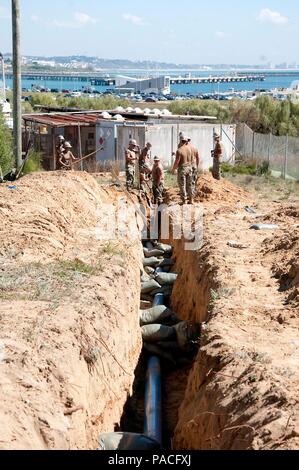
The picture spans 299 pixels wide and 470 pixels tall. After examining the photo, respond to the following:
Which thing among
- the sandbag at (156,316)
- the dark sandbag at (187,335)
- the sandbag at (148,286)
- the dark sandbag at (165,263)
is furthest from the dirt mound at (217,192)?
the dark sandbag at (187,335)

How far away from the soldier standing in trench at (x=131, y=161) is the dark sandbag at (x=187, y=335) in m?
8.42

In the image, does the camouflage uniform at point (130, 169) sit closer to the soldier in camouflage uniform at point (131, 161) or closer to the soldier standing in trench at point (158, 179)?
the soldier in camouflage uniform at point (131, 161)

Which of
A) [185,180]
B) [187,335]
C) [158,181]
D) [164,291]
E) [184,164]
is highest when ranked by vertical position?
[184,164]

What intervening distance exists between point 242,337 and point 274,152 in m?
18.8

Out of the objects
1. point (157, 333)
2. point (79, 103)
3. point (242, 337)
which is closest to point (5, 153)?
point (157, 333)

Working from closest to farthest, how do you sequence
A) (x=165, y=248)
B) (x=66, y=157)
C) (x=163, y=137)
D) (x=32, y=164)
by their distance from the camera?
(x=165, y=248)
(x=66, y=157)
(x=32, y=164)
(x=163, y=137)

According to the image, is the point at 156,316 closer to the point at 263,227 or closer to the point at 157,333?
the point at 157,333

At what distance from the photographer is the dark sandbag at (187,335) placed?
1016cm

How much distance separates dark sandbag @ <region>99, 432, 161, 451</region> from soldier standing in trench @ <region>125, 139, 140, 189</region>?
452 inches

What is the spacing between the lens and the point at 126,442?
276 inches

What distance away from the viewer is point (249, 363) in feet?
22.5

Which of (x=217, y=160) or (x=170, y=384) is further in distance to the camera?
(x=217, y=160)

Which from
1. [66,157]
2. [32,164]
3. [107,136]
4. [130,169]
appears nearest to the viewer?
[130,169]
